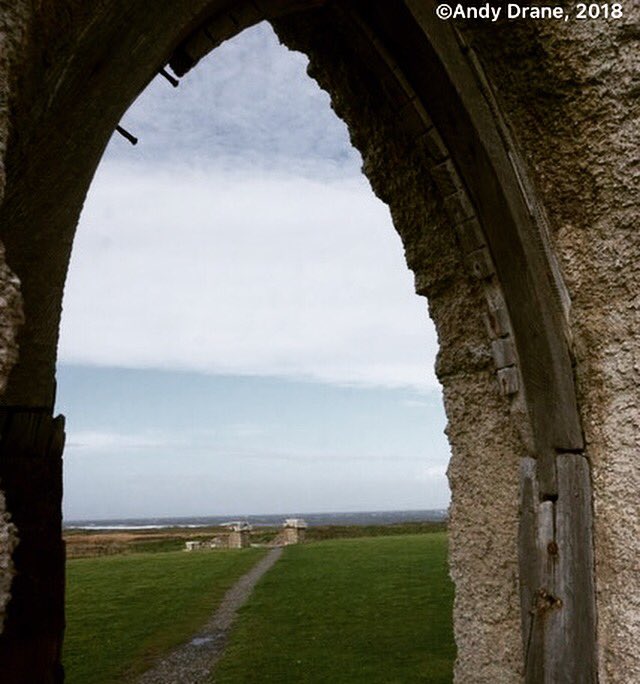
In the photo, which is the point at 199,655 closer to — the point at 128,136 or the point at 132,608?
the point at 132,608

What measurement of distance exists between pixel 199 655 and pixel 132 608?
392 cm

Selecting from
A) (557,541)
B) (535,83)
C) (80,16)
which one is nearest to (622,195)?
(535,83)

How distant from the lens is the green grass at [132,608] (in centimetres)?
864

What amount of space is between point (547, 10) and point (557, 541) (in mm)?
2858

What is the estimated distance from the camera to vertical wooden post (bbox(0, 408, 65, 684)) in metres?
1.83

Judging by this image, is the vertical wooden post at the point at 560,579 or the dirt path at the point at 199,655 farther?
the dirt path at the point at 199,655

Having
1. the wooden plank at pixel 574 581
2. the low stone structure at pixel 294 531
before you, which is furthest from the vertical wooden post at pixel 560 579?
the low stone structure at pixel 294 531

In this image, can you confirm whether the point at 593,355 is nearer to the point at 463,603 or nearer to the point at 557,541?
the point at 557,541

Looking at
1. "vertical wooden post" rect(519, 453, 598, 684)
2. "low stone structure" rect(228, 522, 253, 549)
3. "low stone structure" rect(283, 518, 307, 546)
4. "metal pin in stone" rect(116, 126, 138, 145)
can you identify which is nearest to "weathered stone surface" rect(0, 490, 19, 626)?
"metal pin in stone" rect(116, 126, 138, 145)

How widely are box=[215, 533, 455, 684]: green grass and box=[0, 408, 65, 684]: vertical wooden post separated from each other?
19.7 ft

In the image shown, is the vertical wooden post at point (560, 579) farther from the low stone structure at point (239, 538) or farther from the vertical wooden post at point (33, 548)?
the low stone structure at point (239, 538)

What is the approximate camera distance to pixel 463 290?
4262 millimetres

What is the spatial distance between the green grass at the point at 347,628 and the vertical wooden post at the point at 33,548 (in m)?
6.00

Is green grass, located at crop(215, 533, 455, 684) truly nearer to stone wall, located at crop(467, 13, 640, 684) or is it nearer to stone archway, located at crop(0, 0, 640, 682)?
stone archway, located at crop(0, 0, 640, 682)
